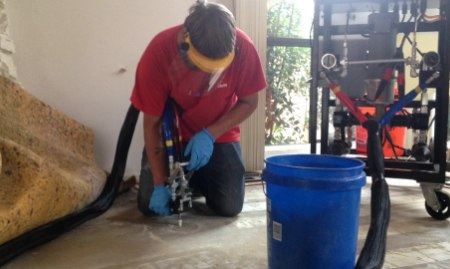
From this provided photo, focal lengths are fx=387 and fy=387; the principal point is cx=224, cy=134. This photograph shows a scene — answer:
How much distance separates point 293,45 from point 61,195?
193 centimetres

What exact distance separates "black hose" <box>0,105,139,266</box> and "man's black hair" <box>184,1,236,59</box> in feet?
2.65

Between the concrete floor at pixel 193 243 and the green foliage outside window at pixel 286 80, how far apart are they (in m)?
1.36

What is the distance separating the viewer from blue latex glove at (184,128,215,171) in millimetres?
1469

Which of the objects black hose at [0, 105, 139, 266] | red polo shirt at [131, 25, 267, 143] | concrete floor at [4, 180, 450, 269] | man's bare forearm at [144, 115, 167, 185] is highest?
red polo shirt at [131, 25, 267, 143]

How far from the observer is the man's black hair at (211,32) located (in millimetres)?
1169

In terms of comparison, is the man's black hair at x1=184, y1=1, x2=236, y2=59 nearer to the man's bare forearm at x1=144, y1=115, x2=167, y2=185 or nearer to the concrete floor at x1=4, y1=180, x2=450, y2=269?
the man's bare forearm at x1=144, y1=115, x2=167, y2=185

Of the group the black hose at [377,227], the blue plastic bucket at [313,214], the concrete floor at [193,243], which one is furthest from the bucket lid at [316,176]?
the concrete floor at [193,243]

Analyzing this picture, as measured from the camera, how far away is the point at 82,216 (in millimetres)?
1573

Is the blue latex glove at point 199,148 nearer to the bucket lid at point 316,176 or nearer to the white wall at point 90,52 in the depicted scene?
the bucket lid at point 316,176

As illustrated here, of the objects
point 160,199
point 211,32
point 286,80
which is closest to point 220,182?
point 160,199

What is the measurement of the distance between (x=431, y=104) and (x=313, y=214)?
3.87ft

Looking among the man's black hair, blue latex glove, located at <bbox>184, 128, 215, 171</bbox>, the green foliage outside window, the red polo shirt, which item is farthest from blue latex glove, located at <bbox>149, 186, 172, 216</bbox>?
the green foliage outside window

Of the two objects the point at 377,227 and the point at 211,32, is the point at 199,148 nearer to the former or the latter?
the point at 211,32

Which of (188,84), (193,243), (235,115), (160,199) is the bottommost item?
(193,243)
